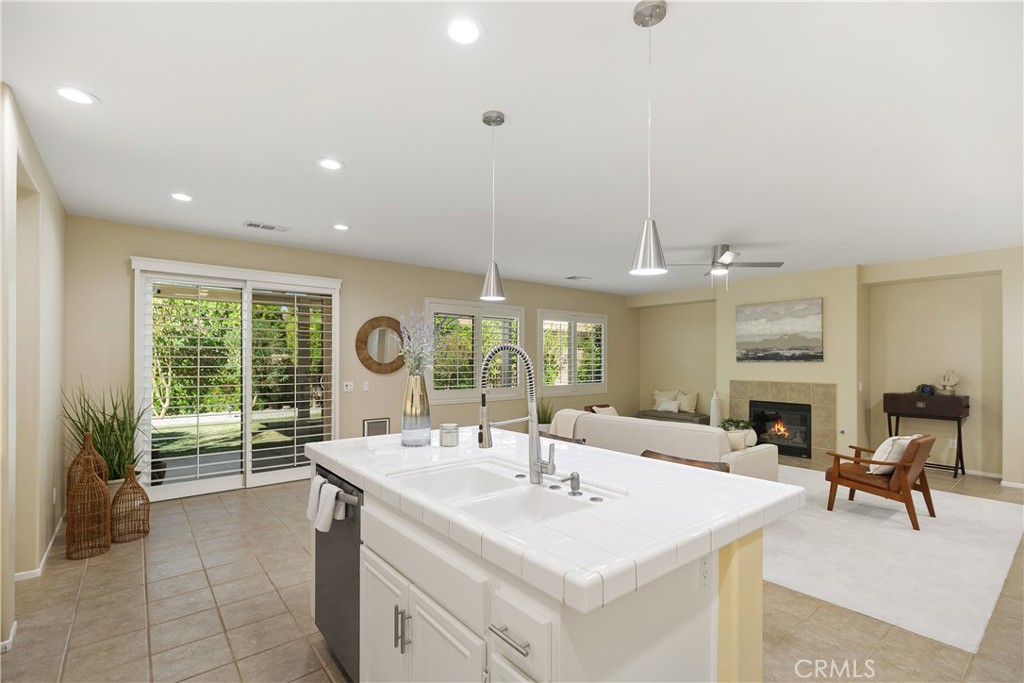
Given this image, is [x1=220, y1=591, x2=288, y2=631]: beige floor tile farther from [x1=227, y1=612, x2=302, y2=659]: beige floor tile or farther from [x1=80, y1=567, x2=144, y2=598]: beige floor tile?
[x1=80, y1=567, x2=144, y2=598]: beige floor tile

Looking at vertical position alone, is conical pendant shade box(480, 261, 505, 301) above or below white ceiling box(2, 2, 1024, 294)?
below

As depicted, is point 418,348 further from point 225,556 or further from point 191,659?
point 225,556

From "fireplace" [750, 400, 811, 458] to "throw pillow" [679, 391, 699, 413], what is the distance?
4.45 feet

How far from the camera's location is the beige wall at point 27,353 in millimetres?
2146

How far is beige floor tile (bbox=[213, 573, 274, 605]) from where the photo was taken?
278 centimetres

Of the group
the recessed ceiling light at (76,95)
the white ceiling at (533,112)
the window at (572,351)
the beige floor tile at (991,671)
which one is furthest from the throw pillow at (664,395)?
the recessed ceiling light at (76,95)

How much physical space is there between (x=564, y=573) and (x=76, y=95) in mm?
2888

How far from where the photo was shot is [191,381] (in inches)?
178

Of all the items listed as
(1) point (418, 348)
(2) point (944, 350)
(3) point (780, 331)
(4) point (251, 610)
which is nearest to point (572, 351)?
(3) point (780, 331)

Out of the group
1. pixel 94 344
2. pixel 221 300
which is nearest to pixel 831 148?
pixel 221 300

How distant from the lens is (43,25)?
1739 millimetres

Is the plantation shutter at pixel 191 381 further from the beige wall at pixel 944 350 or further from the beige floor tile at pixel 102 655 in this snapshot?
the beige wall at pixel 944 350

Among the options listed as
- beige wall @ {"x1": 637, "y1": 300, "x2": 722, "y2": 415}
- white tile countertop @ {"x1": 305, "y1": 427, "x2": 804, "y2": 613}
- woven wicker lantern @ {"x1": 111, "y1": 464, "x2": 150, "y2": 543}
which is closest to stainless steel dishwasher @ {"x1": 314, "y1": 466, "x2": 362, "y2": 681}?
white tile countertop @ {"x1": 305, "y1": 427, "x2": 804, "y2": 613}

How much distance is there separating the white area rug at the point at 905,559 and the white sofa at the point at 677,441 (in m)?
0.51
